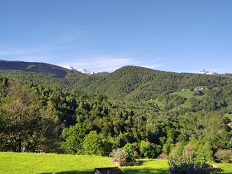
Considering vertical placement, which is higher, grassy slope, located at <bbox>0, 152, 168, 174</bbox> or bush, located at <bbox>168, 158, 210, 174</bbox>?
bush, located at <bbox>168, 158, 210, 174</bbox>

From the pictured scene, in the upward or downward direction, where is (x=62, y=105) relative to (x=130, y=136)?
upward

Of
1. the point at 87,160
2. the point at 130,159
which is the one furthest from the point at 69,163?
the point at 130,159

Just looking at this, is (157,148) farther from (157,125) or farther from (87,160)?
(87,160)

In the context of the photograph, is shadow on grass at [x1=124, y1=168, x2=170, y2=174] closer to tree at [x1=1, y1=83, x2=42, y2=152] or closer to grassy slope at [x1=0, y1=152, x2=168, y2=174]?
grassy slope at [x1=0, y1=152, x2=168, y2=174]

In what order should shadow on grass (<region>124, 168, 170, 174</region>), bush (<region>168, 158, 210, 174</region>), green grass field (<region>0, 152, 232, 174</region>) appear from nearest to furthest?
bush (<region>168, 158, 210, 174</region>) < shadow on grass (<region>124, 168, 170, 174</region>) < green grass field (<region>0, 152, 232, 174</region>)

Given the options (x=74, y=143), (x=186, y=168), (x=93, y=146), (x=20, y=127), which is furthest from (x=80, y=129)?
(x=186, y=168)

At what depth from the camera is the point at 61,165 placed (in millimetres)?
16516

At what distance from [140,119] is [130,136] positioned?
1202 inches

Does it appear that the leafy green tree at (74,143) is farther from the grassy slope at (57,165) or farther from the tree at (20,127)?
the grassy slope at (57,165)

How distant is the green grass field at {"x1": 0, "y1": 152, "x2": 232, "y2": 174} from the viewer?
48.1 feet

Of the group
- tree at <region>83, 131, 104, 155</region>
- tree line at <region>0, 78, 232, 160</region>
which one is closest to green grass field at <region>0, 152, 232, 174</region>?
tree line at <region>0, 78, 232, 160</region>

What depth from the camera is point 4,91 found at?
7719 cm

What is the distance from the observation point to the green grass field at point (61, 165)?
14.7 metres

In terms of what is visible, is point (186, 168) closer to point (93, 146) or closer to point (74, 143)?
point (93, 146)
